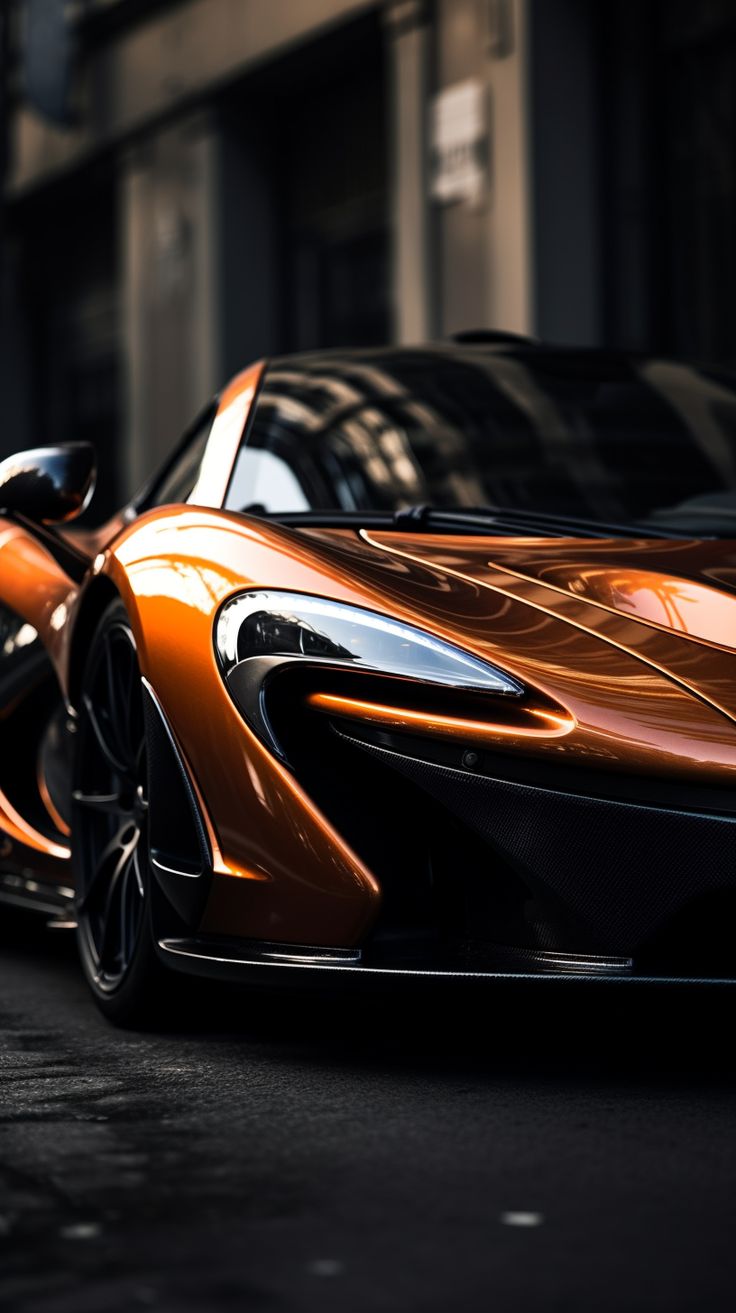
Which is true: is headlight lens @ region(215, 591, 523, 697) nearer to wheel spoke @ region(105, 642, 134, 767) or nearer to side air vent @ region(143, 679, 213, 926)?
side air vent @ region(143, 679, 213, 926)

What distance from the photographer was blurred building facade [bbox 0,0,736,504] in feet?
36.0

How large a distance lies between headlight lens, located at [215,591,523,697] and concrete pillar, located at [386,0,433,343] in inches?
337

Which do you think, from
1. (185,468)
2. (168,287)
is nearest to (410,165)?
(168,287)

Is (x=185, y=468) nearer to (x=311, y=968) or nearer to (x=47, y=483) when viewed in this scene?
(x=47, y=483)

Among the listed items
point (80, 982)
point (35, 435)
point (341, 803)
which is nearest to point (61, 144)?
point (35, 435)

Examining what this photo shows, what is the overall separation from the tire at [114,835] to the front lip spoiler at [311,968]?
0.18 metres

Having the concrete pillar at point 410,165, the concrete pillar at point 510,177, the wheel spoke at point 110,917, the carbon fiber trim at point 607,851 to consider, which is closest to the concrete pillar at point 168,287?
the concrete pillar at point 410,165

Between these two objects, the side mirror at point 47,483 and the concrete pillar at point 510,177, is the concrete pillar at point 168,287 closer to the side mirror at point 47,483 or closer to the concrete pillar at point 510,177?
the concrete pillar at point 510,177

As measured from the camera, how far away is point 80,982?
14.8 feet

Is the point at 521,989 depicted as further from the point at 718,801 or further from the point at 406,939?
the point at 718,801

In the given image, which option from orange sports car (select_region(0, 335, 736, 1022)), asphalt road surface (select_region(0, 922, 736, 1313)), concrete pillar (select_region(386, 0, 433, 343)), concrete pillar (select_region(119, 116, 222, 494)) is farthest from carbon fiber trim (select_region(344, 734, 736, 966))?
concrete pillar (select_region(119, 116, 222, 494))

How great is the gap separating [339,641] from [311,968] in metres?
0.48

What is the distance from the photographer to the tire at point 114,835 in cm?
379

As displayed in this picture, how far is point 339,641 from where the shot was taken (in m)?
3.33
